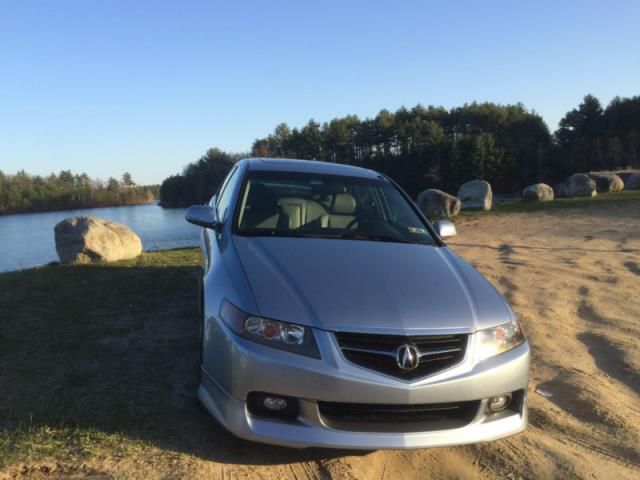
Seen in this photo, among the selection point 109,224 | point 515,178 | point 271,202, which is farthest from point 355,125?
point 271,202

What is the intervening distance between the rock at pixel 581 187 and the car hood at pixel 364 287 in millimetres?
21229

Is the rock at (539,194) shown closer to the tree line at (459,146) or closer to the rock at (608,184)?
the rock at (608,184)

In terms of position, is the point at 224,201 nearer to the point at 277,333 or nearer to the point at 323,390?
the point at 277,333

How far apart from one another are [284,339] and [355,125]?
238 feet

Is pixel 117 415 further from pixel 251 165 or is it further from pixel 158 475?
pixel 251 165

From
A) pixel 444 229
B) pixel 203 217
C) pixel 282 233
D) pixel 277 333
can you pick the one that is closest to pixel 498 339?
pixel 277 333

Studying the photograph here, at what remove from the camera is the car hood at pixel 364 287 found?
91.7 inches

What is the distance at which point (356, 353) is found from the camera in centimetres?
225

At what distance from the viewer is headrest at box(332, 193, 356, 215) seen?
407cm

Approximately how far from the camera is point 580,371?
3.81 meters

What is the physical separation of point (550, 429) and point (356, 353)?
1585 mm

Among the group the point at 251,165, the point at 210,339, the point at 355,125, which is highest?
the point at 355,125

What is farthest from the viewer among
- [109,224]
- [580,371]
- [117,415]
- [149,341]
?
[109,224]

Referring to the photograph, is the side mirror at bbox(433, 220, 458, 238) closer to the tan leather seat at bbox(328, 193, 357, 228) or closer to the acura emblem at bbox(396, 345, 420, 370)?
the tan leather seat at bbox(328, 193, 357, 228)
